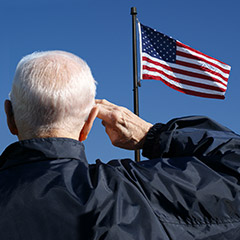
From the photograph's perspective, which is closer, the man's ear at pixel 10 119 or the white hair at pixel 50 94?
the white hair at pixel 50 94

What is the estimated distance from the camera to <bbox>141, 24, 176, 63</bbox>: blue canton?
32.5 feet

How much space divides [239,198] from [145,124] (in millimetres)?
1232

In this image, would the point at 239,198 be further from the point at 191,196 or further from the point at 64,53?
the point at 64,53

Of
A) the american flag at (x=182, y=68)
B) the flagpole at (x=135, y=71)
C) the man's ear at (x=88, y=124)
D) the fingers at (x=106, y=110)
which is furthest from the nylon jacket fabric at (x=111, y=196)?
the american flag at (x=182, y=68)

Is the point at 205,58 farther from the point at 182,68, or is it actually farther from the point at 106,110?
the point at 106,110

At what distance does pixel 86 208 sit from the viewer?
Result: 6.39ft

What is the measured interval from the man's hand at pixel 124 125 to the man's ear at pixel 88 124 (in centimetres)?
83

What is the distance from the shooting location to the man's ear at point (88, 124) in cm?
231

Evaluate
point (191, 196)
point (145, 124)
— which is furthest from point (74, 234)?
point (145, 124)

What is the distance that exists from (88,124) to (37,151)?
36cm

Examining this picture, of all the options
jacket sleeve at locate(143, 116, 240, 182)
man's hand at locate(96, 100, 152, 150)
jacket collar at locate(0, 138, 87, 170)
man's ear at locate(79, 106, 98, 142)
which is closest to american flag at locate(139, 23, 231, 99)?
man's hand at locate(96, 100, 152, 150)

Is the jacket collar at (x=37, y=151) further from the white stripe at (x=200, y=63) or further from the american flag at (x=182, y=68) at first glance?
the white stripe at (x=200, y=63)

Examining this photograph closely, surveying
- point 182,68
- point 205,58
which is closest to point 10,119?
point 182,68

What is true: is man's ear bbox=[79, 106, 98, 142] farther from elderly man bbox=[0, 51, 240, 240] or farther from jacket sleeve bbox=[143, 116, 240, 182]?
jacket sleeve bbox=[143, 116, 240, 182]
